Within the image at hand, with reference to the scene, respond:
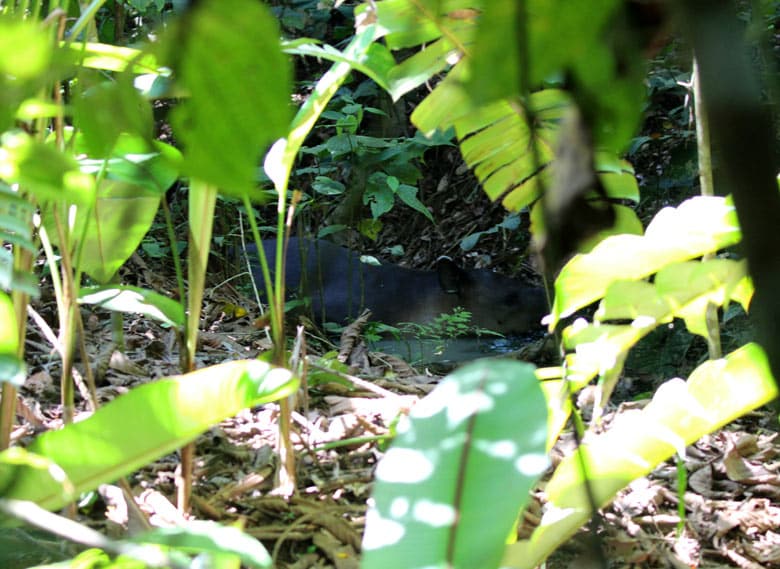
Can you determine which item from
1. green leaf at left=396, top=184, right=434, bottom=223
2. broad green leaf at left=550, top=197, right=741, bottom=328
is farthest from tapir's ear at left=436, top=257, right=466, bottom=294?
broad green leaf at left=550, top=197, right=741, bottom=328

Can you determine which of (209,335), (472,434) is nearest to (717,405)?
(472,434)

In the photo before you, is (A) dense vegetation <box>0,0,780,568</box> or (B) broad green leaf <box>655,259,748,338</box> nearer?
(A) dense vegetation <box>0,0,780,568</box>

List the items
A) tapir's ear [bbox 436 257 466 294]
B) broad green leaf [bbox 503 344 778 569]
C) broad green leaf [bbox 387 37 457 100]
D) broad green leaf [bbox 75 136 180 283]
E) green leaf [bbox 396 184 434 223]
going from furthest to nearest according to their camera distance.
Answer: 1. tapir's ear [bbox 436 257 466 294]
2. green leaf [bbox 396 184 434 223]
3. broad green leaf [bbox 387 37 457 100]
4. broad green leaf [bbox 75 136 180 283]
5. broad green leaf [bbox 503 344 778 569]

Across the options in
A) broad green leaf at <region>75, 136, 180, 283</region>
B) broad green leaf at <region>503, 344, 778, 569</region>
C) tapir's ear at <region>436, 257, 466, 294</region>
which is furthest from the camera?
tapir's ear at <region>436, 257, 466, 294</region>

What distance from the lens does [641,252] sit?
945 mm

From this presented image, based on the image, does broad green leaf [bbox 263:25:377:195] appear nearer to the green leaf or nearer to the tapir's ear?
the green leaf

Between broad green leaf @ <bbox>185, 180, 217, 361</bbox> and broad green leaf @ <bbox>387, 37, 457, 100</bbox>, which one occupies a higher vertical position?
broad green leaf @ <bbox>387, 37, 457, 100</bbox>

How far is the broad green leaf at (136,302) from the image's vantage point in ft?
3.71

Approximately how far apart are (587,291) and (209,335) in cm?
162

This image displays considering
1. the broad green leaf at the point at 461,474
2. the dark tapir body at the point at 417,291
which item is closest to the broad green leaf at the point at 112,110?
the broad green leaf at the point at 461,474

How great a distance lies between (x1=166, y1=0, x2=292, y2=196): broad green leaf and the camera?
34 centimetres

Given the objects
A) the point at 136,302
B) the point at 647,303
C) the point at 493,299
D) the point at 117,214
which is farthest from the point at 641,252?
the point at 493,299

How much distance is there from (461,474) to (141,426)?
1.30 feet

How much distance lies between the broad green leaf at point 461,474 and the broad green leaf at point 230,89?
0.38 meters
